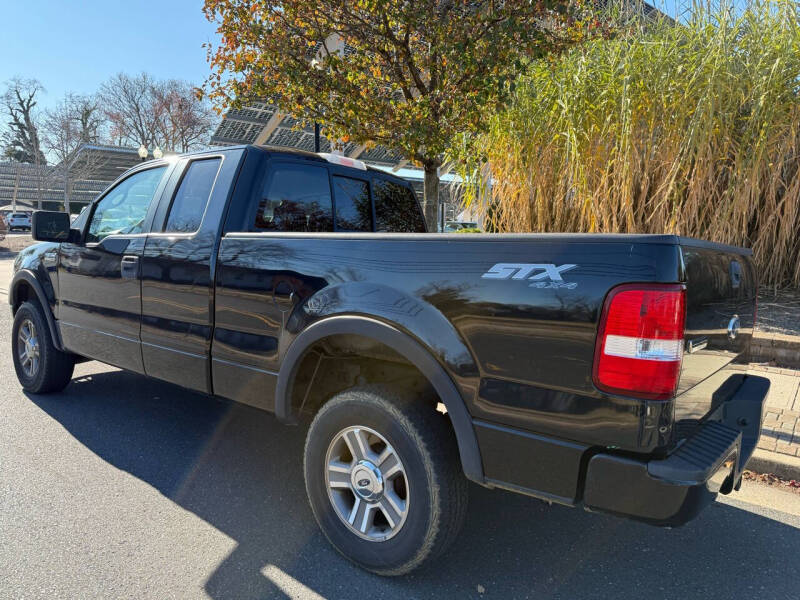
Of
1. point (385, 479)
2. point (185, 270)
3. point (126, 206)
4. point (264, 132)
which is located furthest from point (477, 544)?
point (264, 132)

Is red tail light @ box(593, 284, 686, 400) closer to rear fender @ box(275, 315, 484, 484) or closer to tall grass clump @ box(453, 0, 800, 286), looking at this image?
rear fender @ box(275, 315, 484, 484)

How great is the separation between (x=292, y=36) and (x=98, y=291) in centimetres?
434

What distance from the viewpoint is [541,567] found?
8.23 feet

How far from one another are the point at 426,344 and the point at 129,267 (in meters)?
2.32

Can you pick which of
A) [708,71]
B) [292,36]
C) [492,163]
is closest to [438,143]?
[492,163]

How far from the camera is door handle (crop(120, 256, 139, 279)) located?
3.45 m

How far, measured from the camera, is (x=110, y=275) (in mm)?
3674

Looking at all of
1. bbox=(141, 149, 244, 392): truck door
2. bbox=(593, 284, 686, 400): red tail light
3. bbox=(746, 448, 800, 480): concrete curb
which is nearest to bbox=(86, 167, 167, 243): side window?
bbox=(141, 149, 244, 392): truck door

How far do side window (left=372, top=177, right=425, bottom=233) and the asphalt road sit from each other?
1.73m

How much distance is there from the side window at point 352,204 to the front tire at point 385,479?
1.48 meters

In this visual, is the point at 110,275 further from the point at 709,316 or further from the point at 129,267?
the point at 709,316

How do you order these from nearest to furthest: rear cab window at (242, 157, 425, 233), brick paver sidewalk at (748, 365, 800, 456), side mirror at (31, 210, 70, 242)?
rear cab window at (242, 157, 425, 233) → brick paver sidewalk at (748, 365, 800, 456) → side mirror at (31, 210, 70, 242)

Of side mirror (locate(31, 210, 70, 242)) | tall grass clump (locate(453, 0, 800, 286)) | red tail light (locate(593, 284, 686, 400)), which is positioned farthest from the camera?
tall grass clump (locate(453, 0, 800, 286))

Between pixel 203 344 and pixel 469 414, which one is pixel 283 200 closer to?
pixel 203 344
